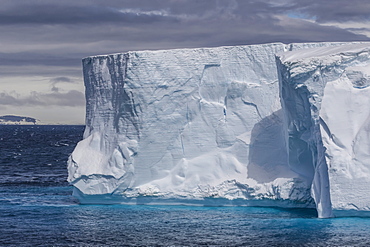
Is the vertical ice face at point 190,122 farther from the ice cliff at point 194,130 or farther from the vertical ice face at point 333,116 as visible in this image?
the vertical ice face at point 333,116

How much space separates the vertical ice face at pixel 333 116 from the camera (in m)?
18.2

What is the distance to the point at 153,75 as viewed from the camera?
71.4ft

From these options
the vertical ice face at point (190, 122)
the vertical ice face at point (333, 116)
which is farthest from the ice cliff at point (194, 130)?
the vertical ice face at point (333, 116)

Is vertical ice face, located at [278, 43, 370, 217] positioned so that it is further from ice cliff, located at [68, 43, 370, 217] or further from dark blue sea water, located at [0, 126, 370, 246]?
ice cliff, located at [68, 43, 370, 217]

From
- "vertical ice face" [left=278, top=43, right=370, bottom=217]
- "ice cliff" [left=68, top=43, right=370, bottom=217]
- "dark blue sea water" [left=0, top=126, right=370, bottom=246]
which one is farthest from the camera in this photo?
"ice cliff" [left=68, top=43, right=370, bottom=217]

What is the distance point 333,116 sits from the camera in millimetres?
18609

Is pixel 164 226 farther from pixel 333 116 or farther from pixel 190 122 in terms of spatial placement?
pixel 333 116

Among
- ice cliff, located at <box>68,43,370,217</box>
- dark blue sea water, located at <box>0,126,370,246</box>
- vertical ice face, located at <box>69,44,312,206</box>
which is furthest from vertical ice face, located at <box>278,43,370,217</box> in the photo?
vertical ice face, located at <box>69,44,312,206</box>

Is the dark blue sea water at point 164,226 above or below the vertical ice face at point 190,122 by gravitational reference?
below

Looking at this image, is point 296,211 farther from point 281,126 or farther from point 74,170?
point 74,170

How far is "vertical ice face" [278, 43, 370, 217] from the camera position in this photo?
18.2 metres

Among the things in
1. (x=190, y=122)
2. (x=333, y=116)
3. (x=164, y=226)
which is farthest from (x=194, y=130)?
(x=333, y=116)

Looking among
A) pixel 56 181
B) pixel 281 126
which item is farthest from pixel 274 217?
pixel 56 181

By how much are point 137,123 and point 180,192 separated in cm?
254
